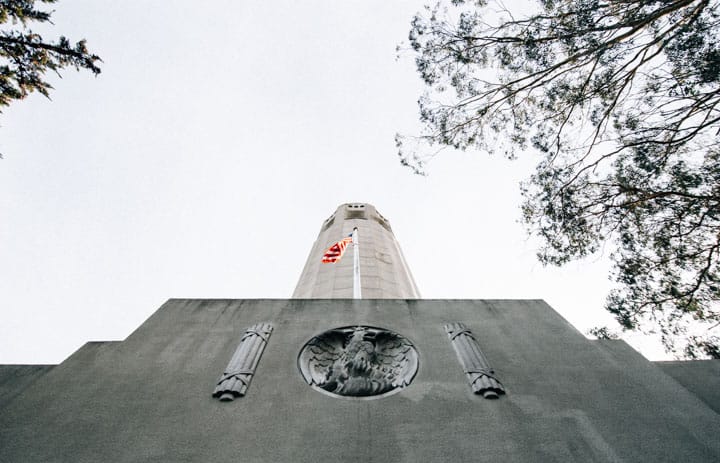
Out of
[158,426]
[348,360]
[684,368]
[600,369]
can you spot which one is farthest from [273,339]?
[684,368]

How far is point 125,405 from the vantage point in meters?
5.98

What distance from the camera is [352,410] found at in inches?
230

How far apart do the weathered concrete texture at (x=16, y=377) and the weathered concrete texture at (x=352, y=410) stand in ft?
0.86

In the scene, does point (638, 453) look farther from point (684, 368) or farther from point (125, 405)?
point (125, 405)

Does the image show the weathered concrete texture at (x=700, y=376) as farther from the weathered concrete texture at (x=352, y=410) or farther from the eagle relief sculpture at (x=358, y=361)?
the eagle relief sculpture at (x=358, y=361)

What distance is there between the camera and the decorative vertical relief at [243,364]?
20.1ft

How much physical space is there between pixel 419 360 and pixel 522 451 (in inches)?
84.7

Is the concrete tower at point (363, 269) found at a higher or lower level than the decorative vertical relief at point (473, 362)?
higher

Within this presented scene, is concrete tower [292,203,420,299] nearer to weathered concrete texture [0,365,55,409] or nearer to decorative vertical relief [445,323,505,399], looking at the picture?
decorative vertical relief [445,323,505,399]

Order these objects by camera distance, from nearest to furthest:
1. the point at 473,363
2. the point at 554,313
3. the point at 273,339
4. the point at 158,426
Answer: the point at 158,426 < the point at 473,363 < the point at 273,339 < the point at 554,313

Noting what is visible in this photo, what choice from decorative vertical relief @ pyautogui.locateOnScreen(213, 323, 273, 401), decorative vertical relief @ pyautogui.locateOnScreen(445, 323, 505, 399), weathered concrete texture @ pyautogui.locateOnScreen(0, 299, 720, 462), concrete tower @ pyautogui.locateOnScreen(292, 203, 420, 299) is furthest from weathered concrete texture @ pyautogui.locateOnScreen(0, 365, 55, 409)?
concrete tower @ pyautogui.locateOnScreen(292, 203, 420, 299)

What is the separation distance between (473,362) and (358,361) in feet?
6.35

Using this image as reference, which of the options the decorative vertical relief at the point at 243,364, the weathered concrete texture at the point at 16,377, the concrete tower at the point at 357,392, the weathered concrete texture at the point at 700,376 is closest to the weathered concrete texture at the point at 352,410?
the concrete tower at the point at 357,392

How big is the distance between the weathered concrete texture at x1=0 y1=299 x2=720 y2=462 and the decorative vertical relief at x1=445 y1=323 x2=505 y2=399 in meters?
0.13
